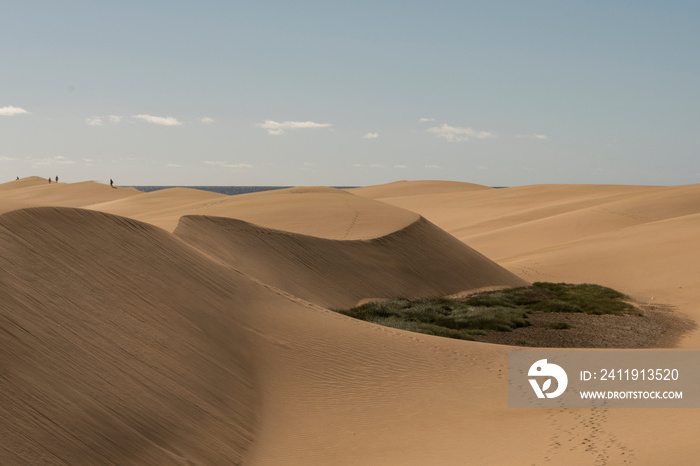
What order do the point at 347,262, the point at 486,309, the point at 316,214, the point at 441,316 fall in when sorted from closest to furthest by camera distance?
the point at 441,316 < the point at 486,309 < the point at 347,262 < the point at 316,214

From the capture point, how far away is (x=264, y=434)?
10531 mm

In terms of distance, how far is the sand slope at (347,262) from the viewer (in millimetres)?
22109

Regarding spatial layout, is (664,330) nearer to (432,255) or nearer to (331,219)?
(432,255)

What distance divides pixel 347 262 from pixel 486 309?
588 centimetres

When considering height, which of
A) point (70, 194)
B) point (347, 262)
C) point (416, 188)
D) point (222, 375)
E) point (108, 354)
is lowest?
point (222, 375)

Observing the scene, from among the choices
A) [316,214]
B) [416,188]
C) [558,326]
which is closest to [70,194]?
[316,214]

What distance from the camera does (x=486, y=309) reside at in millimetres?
22391

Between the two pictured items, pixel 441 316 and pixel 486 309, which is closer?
pixel 441 316

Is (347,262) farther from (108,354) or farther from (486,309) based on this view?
(108,354)

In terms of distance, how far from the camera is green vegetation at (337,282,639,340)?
64.4 ft

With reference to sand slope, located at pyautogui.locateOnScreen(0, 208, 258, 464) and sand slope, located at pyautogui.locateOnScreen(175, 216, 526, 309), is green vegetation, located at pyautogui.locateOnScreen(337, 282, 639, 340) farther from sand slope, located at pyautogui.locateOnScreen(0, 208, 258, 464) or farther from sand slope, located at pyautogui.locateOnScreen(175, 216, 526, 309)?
sand slope, located at pyautogui.locateOnScreen(0, 208, 258, 464)

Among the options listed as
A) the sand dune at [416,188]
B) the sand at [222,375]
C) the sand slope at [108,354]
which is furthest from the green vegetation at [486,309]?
the sand dune at [416,188]

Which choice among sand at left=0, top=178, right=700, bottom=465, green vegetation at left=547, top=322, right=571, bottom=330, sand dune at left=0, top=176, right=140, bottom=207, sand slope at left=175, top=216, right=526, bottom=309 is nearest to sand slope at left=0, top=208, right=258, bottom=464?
sand at left=0, top=178, right=700, bottom=465

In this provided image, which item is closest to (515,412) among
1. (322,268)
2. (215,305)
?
(215,305)
